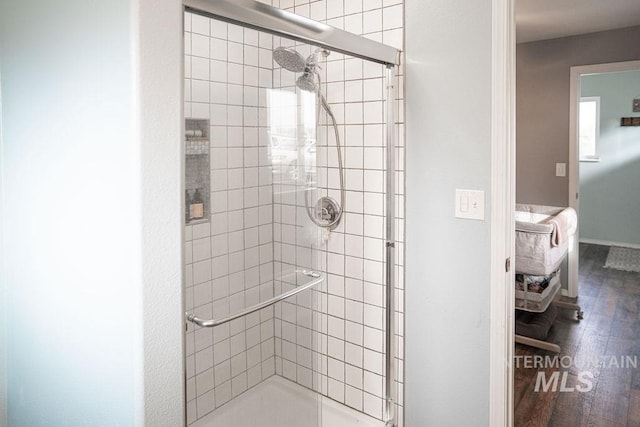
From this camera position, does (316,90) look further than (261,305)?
Yes

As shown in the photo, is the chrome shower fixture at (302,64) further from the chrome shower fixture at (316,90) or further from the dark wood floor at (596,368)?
the dark wood floor at (596,368)

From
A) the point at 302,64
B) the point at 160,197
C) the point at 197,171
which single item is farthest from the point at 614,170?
the point at 160,197

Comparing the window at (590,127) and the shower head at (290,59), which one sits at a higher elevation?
the window at (590,127)

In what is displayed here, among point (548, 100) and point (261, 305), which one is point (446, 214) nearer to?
point (261, 305)

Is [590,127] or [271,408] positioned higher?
[590,127]

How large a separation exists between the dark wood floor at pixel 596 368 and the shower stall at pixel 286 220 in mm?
1040

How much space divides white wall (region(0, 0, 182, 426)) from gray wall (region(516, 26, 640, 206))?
13.5 ft

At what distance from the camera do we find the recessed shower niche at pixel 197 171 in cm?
121

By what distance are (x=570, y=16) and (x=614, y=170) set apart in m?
3.12

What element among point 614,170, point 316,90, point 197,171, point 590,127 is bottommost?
point 197,171

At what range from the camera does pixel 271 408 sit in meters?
1.57

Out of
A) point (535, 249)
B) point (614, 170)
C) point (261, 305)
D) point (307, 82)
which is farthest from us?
point (614, 170)

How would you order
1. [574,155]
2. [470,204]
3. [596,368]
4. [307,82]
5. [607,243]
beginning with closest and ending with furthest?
[307,82] → [470,204] → [596,368] → [574,155] → [607,243]

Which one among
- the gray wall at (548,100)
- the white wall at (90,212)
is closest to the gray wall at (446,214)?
the white wall at (90,212)
